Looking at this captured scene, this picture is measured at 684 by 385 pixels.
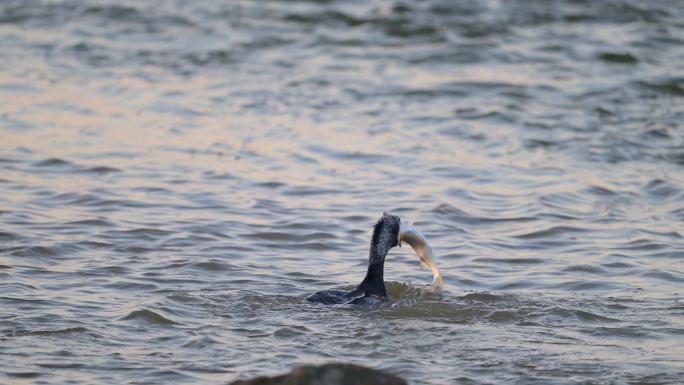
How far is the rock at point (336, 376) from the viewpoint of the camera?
16.8 feet

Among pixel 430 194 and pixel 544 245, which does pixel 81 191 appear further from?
pixel 544 245

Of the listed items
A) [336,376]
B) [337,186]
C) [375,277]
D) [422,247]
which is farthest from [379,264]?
[337,186]

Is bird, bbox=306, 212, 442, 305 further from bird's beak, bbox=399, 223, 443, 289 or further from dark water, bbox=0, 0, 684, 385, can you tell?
dark water, bbox=0, 0, 684, 385

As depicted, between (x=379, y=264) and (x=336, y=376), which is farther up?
(x=336, y=376)

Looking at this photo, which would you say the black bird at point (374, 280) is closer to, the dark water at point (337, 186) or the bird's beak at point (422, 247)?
the bird's beak at point (422, 247)

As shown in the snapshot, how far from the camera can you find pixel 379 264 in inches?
314

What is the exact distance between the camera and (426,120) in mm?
13609

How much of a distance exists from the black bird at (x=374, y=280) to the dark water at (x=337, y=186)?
0.19 m

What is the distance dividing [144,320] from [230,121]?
6.01 metres

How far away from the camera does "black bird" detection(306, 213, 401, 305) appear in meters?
7.79

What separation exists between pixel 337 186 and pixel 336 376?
20.1ft

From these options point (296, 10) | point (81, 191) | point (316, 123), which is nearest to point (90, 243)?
point (81, 191)

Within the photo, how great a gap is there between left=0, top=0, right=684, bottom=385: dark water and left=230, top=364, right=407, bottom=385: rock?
4.11 feet

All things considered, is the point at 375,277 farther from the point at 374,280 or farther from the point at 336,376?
the point at 336,376
